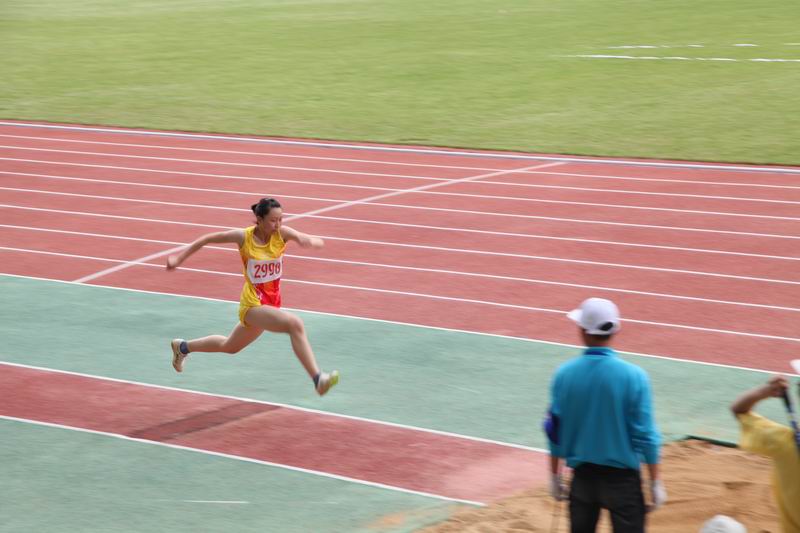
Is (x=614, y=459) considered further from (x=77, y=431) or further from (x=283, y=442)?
(x=77, y=431)

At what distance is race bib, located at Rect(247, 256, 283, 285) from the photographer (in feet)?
29.4

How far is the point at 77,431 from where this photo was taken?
893cm

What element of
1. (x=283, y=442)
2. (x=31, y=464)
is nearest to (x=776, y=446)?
(x=283, y=442)

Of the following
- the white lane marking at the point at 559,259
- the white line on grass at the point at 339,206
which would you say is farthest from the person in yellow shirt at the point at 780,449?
the white line on grass at the point at 339,206

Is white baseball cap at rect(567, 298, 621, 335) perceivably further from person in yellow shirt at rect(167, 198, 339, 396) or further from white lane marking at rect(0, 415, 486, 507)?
person in yellow shirt at rect(167, 198, 339, 396)

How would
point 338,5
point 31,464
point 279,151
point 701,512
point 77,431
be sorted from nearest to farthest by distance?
point 701,512 → point 31,464 → point 77,431 → point 279,151 → point 338,5

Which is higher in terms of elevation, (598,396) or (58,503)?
(598,396)

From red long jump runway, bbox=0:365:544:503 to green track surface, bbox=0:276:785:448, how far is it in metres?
0.25

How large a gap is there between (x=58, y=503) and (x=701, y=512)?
3.86 metres

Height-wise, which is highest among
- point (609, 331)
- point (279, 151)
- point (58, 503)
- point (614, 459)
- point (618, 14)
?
point (618, 14)

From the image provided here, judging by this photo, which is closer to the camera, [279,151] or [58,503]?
[58,503]

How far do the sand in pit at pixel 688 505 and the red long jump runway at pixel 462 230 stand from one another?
2.52m

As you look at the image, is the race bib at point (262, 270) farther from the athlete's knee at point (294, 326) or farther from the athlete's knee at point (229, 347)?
the athlete's knee at point (229, 347)

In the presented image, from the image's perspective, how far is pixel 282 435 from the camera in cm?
877
